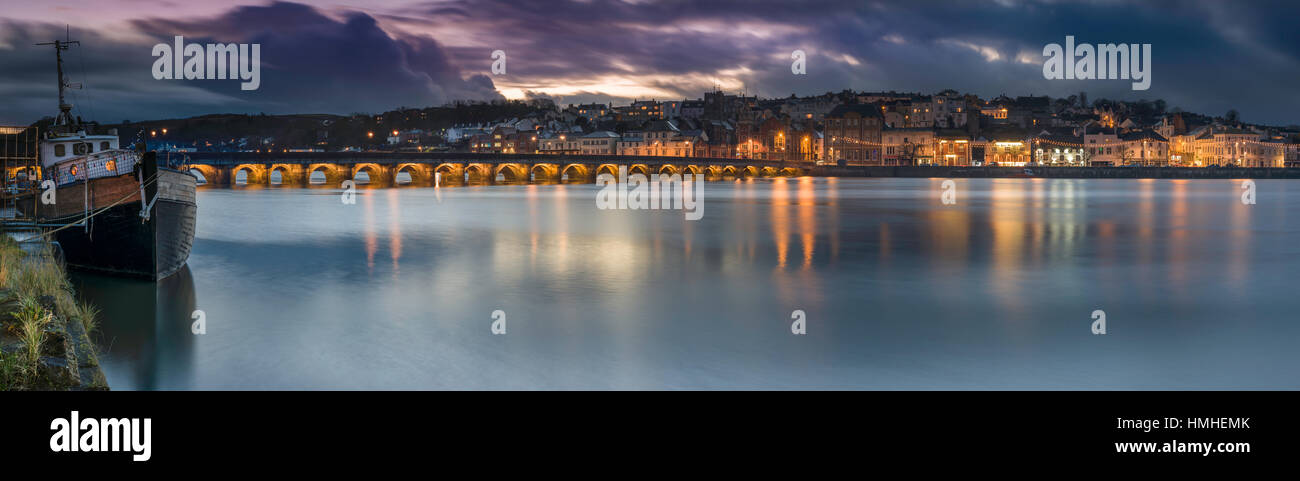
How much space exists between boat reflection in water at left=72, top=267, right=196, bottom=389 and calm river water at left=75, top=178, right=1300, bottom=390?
74mm

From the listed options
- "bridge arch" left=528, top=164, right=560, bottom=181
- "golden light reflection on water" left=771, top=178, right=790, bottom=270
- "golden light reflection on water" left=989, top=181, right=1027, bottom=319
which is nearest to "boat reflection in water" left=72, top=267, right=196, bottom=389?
"golden light reflection on water" left=989, top=181, right=1027, bottom=319

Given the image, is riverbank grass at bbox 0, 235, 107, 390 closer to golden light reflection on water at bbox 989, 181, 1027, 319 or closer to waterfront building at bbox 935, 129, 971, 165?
golden light reflection on water at bbox 989, 181, 1027, 319

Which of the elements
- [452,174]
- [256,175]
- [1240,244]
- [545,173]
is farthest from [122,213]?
[545,173]

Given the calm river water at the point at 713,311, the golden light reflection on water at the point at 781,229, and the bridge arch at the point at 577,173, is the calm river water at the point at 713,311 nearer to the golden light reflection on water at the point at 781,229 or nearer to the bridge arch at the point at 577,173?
the golden light reflection on water at the point at 781,229

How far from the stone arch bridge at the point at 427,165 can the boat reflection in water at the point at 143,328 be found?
68538 millimetres

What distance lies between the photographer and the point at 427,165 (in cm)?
11025

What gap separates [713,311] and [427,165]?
322 feet

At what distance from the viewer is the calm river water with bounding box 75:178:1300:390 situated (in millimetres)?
11664

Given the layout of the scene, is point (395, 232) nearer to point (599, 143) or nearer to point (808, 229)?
point (808, 229)

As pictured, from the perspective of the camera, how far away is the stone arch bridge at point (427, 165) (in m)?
93.2
